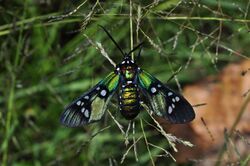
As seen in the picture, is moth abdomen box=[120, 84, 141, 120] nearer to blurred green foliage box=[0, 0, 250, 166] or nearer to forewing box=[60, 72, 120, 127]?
forewing box=[60, 72, 120, 127]

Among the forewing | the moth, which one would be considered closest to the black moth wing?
the moth

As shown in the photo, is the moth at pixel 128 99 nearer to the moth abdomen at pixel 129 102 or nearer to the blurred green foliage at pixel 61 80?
the moth abdomen at pixel 129 102

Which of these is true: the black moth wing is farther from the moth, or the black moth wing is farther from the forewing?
the forewing

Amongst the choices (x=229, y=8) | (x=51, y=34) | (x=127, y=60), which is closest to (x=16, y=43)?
(x=51, y=34)

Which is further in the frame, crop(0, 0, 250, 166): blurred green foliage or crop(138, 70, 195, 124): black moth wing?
crop(0, 0, 250, 166): blurred green foliage

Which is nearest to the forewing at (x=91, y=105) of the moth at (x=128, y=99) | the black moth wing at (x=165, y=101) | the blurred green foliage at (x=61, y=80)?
the moth at (x=128, y=99)

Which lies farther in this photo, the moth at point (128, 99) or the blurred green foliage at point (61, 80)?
the blurred green foliage at point (61, 80)

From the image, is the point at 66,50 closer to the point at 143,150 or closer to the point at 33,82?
the point at 33,82
